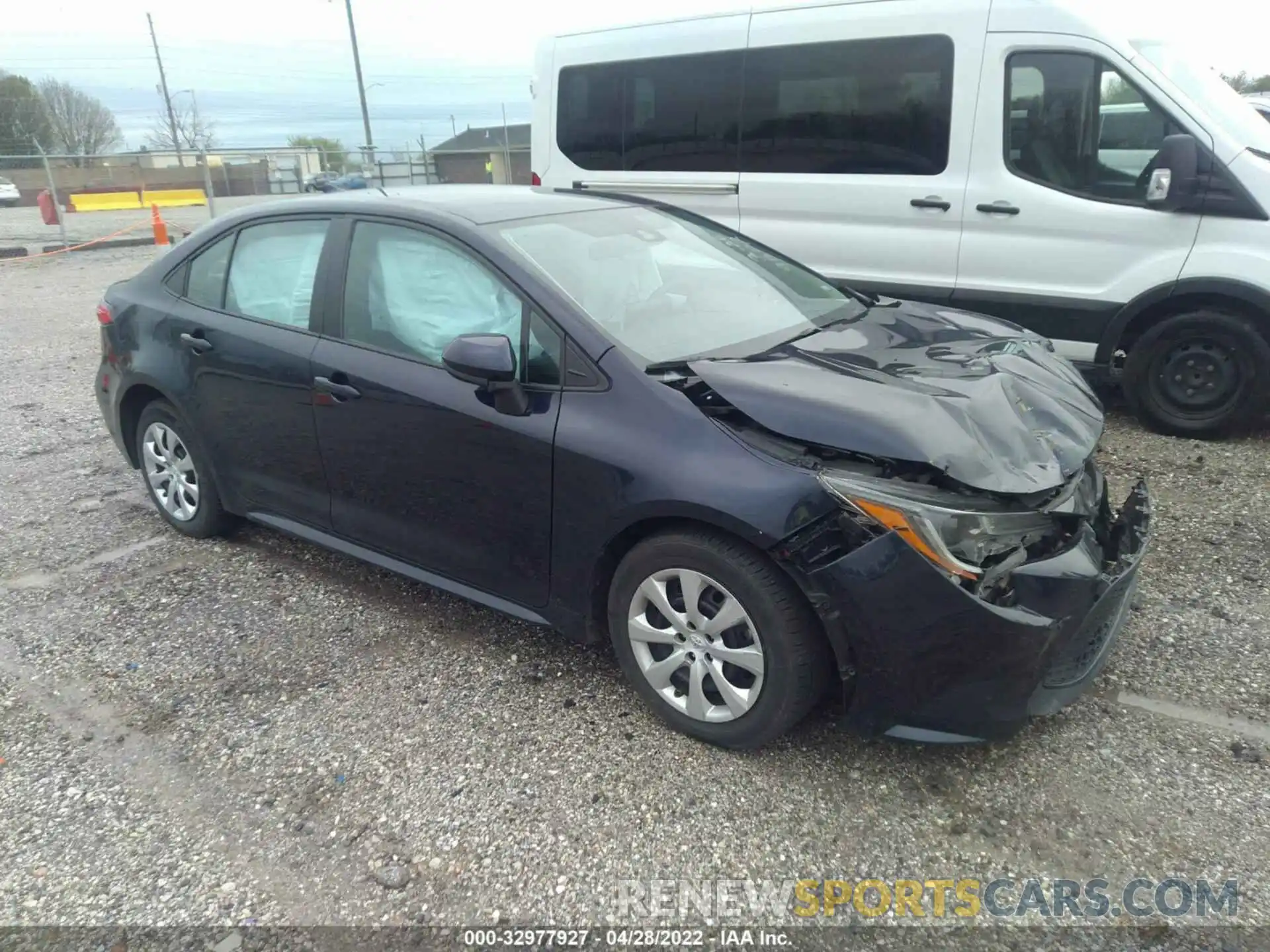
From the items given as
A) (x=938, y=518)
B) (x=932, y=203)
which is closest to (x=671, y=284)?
(x=938, y=518)

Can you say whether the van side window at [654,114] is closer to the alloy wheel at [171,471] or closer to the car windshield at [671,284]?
the car windshield at [671,284]

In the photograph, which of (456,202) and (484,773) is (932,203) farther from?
(484,773)

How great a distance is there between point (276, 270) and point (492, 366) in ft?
4.66

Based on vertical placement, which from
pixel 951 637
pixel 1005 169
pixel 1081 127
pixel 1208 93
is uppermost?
pixel 1208 93

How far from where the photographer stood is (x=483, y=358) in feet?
9.07

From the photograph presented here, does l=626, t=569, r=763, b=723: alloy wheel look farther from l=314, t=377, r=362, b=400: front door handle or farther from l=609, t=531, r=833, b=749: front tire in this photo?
l=314, t=377, r=362, b=400: front door handle

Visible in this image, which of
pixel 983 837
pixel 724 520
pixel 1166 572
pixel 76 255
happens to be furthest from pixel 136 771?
pixel 76 255

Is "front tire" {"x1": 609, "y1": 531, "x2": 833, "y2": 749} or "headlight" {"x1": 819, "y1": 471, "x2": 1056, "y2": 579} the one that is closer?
"headlight" {"x1": 819, "y1": 471, "x2": 1056, "y2": 579}

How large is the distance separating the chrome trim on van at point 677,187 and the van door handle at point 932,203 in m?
1.19

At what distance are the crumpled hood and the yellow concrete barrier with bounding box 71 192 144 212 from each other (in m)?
27.9

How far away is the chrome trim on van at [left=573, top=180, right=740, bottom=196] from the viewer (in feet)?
20.1

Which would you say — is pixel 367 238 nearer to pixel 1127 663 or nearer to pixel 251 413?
pixel 251 413

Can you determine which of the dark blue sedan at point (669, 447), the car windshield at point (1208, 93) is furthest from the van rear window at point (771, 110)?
the dark blue sedan at point (669, 447)

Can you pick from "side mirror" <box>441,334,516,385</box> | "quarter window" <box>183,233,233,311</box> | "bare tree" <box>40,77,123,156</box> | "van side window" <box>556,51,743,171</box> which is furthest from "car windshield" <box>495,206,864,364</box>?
"bare tree" <box>40,77,123,156</box>
